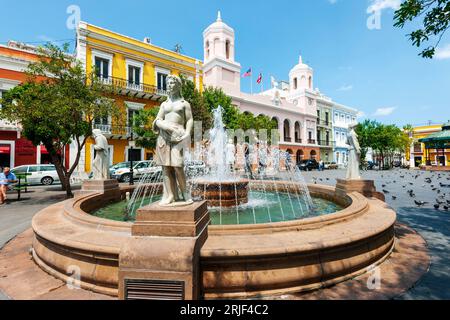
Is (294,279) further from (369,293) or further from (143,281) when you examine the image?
(143,281)

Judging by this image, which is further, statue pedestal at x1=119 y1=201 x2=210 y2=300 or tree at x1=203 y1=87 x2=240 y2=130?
tree at x1=203 y1=87 x2=240 y2=130

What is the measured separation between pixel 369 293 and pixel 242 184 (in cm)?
472

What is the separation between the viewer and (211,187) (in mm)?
7020

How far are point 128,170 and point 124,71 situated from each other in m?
11.5

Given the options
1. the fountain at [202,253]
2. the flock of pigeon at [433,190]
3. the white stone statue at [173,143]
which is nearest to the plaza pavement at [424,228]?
the flock of pigeon at [433,190]

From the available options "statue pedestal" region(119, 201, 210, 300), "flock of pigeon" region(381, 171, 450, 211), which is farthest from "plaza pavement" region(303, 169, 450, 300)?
"statue pedestal" region(119, 201, 210, 300)

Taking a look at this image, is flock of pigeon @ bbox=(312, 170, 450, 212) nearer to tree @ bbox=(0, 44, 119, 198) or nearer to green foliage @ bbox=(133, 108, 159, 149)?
tree @ bbox=(0, 44, 119, 198)

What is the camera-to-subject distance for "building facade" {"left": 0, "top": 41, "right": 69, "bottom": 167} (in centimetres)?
1844

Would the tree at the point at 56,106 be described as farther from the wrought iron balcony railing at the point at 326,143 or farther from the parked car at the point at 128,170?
the wrought iron balcony railing at the point at 326,143

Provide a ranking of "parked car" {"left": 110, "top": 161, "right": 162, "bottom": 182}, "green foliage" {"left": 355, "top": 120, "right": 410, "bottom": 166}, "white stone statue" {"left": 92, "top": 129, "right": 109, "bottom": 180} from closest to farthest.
Answer: 1. "white stone statue" {"left": 92, "top": 129, "right": 109, "bottom": 180}
2. "parked car" {"left": 110, "top": 161, "right": 162, "bottom": 182}
3. "green foliage" {"left": 355, "top": 120, "right": 410, "bottom": 166}

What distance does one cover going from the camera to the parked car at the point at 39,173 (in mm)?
17062

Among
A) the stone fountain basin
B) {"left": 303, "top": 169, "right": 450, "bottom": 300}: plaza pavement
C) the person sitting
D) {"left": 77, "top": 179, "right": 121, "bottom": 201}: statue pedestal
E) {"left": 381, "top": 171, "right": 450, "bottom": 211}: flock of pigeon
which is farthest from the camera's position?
the person sitting

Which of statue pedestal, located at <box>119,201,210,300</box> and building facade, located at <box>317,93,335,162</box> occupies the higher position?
building facade, located at <box>317,93,335,162</box>
